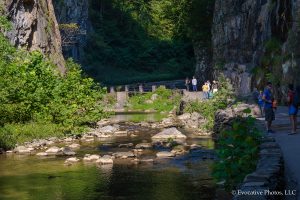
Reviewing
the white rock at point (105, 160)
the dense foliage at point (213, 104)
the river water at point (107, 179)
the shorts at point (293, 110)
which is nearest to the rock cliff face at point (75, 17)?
the dense foliage at point (213, 104)

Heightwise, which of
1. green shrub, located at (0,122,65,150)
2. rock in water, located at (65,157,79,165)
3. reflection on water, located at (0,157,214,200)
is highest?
green shrub, located at (0,122,65,150)

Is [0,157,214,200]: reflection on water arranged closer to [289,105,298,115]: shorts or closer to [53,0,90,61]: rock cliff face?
[289,105,298,115]: shorts

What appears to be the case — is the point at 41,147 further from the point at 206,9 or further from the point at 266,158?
the point at 206,9

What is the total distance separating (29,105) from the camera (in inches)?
1181

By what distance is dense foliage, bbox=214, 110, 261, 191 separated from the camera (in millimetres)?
11586

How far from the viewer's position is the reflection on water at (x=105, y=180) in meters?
15.3

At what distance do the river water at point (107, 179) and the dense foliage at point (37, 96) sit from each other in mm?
6726

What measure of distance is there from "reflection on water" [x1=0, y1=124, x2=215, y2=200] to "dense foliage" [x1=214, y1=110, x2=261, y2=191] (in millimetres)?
2727

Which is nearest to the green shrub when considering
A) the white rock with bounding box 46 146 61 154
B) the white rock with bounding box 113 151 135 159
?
the white rock with bounding box 46 146 61 154

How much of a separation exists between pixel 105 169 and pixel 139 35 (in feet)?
218

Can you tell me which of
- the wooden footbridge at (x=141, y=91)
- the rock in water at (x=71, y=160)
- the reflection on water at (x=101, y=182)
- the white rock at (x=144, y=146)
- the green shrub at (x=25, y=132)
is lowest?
the reflection on water at (x=101, y=182)

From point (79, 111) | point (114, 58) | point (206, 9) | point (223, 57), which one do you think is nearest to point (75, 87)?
point (79, 111)

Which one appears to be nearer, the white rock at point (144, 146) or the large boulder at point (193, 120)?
the white rock at point (144, 146)

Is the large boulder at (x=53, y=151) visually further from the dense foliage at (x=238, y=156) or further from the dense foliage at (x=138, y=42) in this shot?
the dense foliage at (x=138, y=42)
